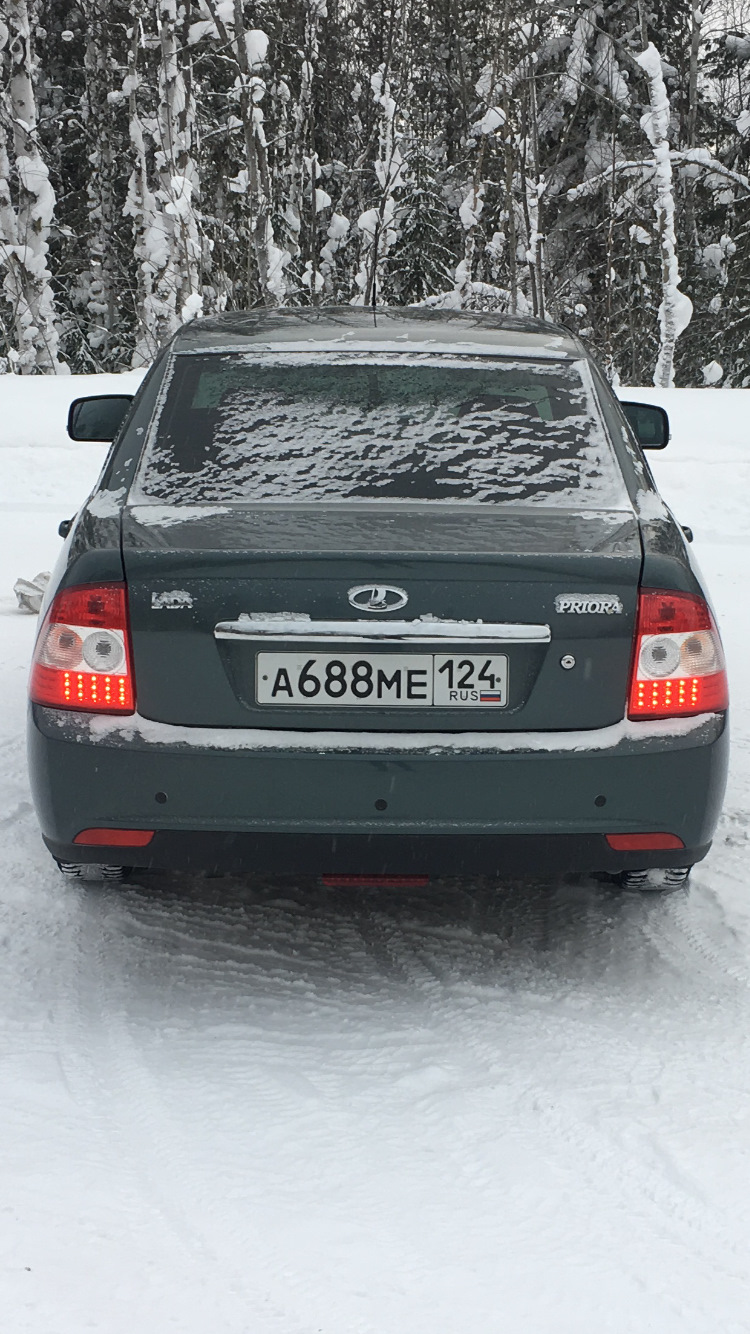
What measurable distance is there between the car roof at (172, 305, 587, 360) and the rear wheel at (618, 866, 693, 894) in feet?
4.84

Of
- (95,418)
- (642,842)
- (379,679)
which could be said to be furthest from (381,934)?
(95,418)

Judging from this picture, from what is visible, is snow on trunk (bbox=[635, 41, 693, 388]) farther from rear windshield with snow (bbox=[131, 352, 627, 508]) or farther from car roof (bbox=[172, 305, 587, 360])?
rear windshield with snow (bbox=[131, 352, 627, 508])

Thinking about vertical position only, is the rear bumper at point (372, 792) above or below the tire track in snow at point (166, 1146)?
above

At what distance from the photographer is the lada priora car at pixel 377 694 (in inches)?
107

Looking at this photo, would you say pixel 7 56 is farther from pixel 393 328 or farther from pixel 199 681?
pixel 199 681

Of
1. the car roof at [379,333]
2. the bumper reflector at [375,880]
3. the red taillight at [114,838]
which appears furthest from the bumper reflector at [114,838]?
the car roof at [379,333]

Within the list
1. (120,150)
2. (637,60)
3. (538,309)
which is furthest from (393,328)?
(120,150)

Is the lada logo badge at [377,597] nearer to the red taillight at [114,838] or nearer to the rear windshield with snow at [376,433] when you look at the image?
the rear windshield with snow at [376,433]

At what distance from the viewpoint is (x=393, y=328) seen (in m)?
3.84

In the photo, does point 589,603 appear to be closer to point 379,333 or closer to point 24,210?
point 379,333

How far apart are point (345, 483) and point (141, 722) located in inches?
30.7

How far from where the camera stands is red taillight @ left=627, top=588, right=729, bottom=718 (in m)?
2.77

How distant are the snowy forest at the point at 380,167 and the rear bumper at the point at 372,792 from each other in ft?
63.4

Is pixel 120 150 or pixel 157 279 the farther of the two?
pixel 120 150
